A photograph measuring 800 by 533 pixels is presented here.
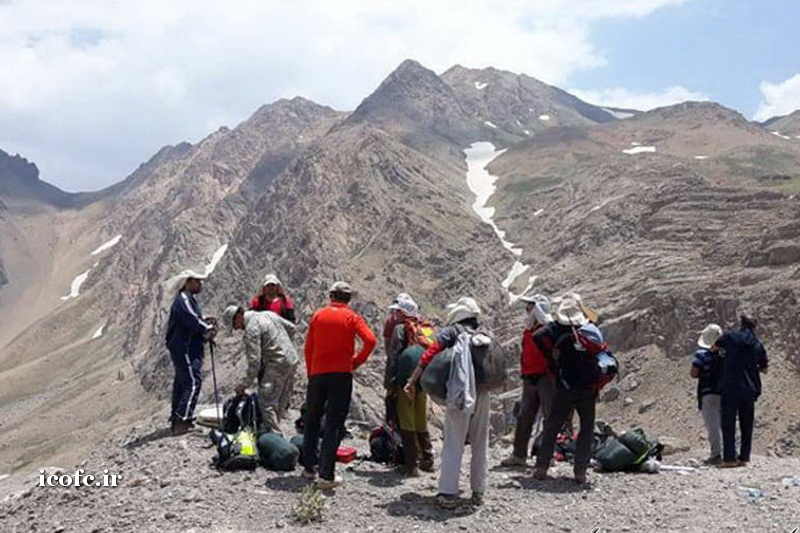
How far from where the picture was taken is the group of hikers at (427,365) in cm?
976

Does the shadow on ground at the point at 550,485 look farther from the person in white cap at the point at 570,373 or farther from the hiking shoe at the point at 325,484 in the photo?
the hiking shoe at the point at 325,484

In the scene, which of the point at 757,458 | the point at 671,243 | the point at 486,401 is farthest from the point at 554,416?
the point at 671,243

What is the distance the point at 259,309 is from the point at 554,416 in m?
4.74

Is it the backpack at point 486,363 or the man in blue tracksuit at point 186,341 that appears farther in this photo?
the man in blue tracksuit at point 186,341

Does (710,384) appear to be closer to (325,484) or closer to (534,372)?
(534,372)

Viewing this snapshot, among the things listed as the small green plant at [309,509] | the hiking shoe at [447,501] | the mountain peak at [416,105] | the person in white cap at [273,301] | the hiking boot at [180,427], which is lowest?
the small green plant at [309,509]

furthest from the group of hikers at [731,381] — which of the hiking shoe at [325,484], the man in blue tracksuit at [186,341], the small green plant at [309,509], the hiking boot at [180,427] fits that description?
the hiking boot at [180,427]

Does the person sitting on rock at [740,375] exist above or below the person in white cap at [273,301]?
below

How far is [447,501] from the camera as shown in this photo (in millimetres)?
9648

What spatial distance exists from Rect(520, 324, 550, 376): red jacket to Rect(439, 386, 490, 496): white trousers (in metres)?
1.94

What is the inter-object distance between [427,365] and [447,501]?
1.46 meters

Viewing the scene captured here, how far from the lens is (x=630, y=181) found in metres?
90.8

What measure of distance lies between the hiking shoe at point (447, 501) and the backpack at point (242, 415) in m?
3.20

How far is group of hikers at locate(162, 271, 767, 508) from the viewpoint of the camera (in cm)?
976
